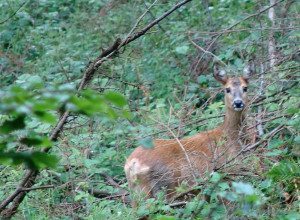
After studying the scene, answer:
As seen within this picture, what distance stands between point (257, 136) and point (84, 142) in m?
1.49

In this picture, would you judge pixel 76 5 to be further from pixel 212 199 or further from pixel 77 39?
pixel 212 199

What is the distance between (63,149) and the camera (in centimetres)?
688

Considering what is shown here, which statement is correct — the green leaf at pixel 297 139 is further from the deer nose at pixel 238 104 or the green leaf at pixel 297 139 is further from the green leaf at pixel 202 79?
the green leaf at pixel 202 79

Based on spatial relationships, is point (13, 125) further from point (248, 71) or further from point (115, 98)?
point (248, 71)

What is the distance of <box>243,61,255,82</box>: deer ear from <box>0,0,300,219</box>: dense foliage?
68 mm

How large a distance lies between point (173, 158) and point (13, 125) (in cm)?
574

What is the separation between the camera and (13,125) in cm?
217

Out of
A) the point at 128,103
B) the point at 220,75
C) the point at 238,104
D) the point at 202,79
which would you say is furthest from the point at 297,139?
the point at 202,79

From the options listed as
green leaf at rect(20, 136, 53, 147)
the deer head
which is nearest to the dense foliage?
green leaf at rect(20, 136, 53, 147)

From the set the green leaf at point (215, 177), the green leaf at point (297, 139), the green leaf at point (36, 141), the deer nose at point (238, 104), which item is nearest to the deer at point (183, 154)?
the deer nose at point (238, 104)

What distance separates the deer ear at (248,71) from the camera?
335 inches

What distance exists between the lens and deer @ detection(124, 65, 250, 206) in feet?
24.1

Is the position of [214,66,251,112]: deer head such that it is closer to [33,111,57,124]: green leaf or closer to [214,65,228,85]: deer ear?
[214,65,228,85]: deer ear

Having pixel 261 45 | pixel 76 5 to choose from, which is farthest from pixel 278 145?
pixel 76 5
